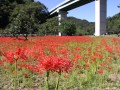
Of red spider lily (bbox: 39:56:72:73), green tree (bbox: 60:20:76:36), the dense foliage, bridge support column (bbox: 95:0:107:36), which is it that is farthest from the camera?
green tree (bbox: 60:20:76:36)

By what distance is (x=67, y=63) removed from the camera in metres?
3.76

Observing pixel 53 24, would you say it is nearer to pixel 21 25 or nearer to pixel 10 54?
pixel 21 25

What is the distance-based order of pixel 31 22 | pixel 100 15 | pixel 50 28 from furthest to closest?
1. pixel 50 28
2. pixel 100 15
3. pixel 31 22

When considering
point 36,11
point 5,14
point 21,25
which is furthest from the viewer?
point 36,11

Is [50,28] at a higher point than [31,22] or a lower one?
lower

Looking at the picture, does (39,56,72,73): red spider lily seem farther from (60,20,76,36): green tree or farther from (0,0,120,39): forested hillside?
(60,20,76,36): green tree

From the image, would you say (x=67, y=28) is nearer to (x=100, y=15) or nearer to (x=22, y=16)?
(x=100, y=15)

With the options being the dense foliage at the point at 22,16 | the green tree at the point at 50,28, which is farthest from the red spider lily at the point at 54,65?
the green tree at the point at 50,28

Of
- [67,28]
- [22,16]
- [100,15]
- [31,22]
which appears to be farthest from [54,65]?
[67,28]

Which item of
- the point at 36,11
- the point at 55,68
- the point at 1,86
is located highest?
the point at 36,11

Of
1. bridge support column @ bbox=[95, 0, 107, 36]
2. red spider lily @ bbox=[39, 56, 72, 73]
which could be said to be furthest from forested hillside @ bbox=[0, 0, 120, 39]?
red spider lily @ bbox=[39, 56, 72, 73]

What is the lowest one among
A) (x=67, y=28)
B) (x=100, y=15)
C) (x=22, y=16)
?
(x=67, y=28)

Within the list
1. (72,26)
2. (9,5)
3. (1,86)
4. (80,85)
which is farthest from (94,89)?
(9,5)

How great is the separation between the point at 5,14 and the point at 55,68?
8591cm
